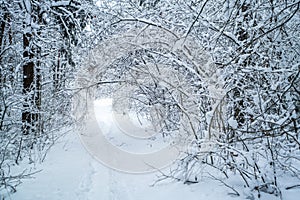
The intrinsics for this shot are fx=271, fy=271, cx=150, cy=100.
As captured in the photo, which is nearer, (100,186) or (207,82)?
(207,82)

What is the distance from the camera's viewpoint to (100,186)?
6242 mm

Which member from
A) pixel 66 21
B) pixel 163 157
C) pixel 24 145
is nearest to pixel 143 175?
pixel 163 157

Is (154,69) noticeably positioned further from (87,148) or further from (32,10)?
(87,148)

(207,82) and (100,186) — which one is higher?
(207,82)

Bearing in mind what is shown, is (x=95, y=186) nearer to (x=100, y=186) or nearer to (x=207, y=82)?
(x=100, y=186)

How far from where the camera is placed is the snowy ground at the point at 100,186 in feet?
16.1

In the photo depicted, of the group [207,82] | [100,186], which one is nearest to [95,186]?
[100,186]

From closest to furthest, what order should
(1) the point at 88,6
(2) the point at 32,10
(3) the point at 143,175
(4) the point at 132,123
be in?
(1) the point at 88,6 < (3) the point at 143,175 < (2) the point at 32,10 < (4) the point at 132,123

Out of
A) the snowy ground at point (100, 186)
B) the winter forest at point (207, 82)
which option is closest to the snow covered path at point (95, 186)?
the snowy ground at point (100, 186)

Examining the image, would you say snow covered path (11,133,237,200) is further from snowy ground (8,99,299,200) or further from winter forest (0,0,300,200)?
winter forest (0,0,300,200)

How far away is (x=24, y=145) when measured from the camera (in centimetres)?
786

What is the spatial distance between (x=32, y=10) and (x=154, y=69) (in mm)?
4968

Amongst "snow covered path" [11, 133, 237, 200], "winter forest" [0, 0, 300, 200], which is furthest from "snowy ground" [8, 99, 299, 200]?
"winter forest" [0, 0, 300, 200]

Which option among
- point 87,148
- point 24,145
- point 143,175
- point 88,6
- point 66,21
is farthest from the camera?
point 87,148
